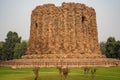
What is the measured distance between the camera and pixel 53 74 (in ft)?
73.4

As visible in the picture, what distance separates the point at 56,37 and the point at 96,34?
618cm

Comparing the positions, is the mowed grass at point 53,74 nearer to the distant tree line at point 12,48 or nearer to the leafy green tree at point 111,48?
the leafy green tree at point 111,48

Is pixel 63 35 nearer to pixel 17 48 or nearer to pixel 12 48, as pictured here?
pixel 17 48

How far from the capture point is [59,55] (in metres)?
27.7

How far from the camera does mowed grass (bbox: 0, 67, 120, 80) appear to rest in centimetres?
2017

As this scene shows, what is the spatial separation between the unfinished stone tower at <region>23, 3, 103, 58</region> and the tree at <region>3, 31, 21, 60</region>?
21804 mm

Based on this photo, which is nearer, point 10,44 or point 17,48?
point 17,48

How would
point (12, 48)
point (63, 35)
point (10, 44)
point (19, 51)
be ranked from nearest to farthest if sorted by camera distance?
1. point (63, 35)
2. point (19, 51)
3. point (12, 48)
4. point (10, 44)

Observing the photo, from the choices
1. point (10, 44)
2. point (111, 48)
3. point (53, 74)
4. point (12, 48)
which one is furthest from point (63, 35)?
point (10, 44)

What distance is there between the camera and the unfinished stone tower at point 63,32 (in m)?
29.0

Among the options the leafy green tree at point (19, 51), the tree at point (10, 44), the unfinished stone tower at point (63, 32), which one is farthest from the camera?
the tree at point (10, 44)

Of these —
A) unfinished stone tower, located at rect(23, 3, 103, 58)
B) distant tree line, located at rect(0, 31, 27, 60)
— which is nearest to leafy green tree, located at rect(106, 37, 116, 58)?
unfinished stone tower, located at rect(23, 3, 103, 58)

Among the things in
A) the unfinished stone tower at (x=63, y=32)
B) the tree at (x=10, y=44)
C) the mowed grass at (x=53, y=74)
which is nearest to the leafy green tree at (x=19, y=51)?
the tree at (x=10, y=44)

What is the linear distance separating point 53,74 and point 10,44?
33.3 metres
